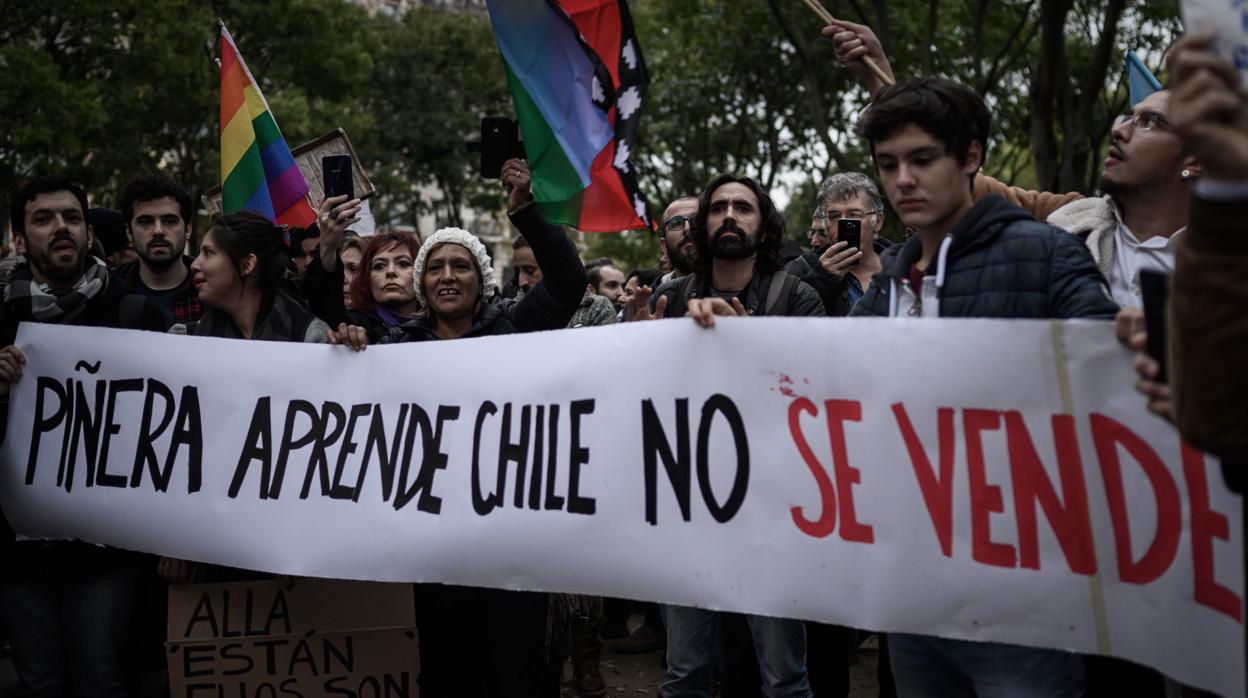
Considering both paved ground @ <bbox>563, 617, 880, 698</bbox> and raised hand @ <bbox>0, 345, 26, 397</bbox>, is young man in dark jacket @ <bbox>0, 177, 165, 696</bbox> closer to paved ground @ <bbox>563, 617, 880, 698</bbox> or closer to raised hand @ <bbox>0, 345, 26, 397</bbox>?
raised hand @ <bbox>0, 345, 26, 397</bbox>

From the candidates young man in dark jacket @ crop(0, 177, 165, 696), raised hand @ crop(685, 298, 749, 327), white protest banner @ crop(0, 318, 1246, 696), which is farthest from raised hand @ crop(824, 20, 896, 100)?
young man in dark jacket @ crop(0, 177, 165, 696)

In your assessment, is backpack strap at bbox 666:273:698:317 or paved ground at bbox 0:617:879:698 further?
paved ground at bbox 0:617:879:698

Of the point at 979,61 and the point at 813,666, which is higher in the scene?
the point at 979,61

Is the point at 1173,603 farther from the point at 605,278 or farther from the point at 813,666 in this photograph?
the point at 605,278

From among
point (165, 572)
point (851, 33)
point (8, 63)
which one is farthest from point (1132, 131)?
point (8, 63)

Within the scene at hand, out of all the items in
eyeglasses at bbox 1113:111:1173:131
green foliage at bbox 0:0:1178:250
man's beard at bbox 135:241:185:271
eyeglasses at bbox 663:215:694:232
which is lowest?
eyeglasses at bbox 1113:111:1173:131

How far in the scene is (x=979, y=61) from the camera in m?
14.4

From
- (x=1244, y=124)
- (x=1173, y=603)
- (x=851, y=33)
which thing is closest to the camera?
(x=1244, y=124)

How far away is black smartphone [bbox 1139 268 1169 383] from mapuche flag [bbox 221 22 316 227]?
4431 millimetres

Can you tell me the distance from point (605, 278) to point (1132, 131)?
6071 millimetres

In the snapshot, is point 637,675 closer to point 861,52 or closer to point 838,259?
point 838,259

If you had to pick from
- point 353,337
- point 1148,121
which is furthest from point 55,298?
point 1148,121

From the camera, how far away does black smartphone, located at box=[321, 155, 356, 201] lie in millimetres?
4500

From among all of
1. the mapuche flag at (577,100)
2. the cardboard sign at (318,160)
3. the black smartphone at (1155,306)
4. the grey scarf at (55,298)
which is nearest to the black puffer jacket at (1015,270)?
the black smartphone at (1155,306)
